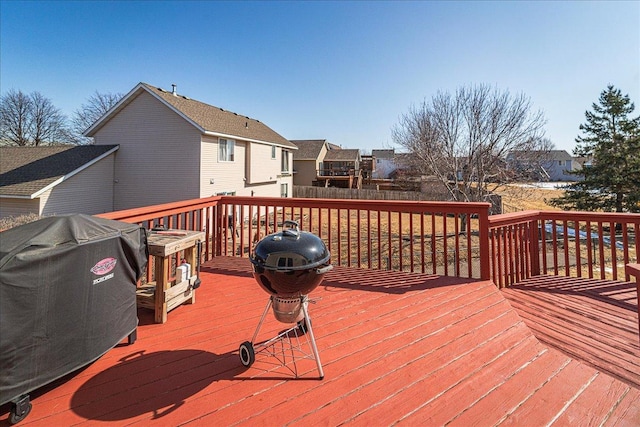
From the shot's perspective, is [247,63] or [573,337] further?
[247,63]

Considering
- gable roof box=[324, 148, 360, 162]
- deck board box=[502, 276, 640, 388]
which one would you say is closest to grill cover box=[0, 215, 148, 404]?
deck board box=[502, 276, 640, 388]

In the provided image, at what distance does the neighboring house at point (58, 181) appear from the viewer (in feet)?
37.9

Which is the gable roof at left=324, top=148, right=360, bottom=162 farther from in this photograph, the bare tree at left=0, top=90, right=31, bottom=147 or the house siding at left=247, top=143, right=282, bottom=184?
the bare tree at left=0, top=90, right=31, bottom=147

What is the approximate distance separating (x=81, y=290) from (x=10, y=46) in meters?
23.0

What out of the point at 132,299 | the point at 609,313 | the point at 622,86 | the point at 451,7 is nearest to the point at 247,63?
the point at 451,7

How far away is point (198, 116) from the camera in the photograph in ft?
43.4

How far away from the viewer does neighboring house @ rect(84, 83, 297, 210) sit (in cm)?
1263

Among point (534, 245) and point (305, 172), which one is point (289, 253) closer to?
point (534, 245)

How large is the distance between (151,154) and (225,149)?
3.25 m

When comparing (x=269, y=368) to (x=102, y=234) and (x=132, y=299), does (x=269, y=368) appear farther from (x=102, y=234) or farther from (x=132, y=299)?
(x=102, y=234)

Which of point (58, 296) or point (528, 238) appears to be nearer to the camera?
point (58, 296)

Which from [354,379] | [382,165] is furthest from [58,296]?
[382,165]

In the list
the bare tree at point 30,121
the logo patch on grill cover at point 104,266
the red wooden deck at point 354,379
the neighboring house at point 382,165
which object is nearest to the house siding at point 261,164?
the red wooden deck at point 354,379

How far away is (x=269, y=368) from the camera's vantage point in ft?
6.23
